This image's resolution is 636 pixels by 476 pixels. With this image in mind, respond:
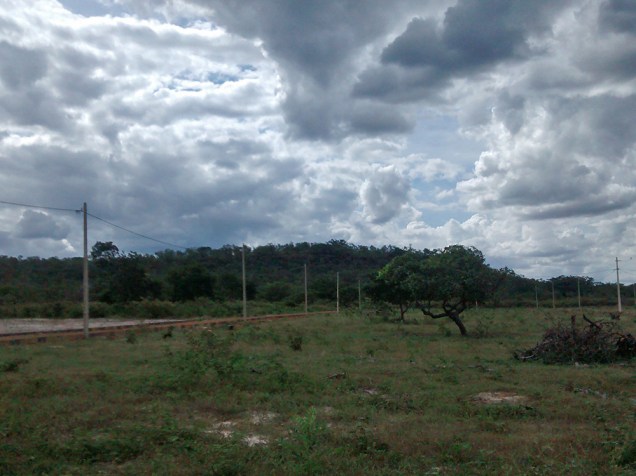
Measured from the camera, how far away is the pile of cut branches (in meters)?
17.4

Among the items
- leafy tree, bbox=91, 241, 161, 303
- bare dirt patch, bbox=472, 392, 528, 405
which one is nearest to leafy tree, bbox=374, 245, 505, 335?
bare dirt patch, bbox=472, 392, 528, 405

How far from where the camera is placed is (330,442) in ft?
27.1

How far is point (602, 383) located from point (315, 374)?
590 cm

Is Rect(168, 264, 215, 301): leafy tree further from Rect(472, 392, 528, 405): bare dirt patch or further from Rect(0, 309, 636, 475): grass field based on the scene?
Rect(472, 392, 528, 405): bare dirt patch

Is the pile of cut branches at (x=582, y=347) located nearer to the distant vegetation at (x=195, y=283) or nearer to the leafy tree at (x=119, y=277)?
the distant vegetation at (x=195, y=283)

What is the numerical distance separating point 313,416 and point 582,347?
11407mm

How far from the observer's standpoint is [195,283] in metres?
67.2

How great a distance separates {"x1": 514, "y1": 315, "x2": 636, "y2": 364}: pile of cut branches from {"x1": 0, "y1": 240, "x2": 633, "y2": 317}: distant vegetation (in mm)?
23373

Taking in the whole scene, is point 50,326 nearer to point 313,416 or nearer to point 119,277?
point 119,277

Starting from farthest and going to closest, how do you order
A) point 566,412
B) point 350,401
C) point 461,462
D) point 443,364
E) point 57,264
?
point 57,264 → point 443,364 → point 350,401 → point 566,412 → point 461,462

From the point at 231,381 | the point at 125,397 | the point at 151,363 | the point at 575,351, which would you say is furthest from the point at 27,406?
the point at 575,351

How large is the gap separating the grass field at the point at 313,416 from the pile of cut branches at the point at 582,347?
2.33ft

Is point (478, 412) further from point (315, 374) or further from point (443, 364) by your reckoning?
point (443, 364)

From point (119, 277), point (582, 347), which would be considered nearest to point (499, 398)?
point (582, 347)
